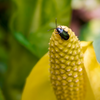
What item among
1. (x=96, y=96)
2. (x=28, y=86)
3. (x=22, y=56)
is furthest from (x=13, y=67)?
(x=96, y=96)

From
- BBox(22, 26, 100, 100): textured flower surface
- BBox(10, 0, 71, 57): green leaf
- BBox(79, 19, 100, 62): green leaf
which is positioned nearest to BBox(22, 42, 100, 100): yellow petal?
BBox(22, 26, 100, 100): textured flower surface

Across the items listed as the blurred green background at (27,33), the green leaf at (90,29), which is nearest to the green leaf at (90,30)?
the green leaf at (90,29)

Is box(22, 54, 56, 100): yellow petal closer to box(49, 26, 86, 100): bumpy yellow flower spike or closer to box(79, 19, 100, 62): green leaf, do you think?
box(49, 26, 86, 100): bumpy yellow flower spike

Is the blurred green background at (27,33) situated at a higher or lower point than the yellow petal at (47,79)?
higher

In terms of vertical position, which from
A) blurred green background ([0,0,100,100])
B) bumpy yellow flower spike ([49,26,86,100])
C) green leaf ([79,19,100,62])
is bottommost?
bumpy yellow flower spike ([49,26,86,100])

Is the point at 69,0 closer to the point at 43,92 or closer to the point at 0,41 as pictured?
the point at 43,92

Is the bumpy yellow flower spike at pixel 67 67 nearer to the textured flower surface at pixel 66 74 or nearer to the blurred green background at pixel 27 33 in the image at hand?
the textured flower surface at pixel 66 74

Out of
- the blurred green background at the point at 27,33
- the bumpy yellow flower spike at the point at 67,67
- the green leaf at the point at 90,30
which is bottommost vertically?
the bumpy yellow flower spike at the point at 67,67
